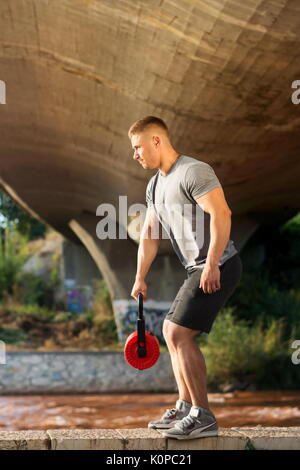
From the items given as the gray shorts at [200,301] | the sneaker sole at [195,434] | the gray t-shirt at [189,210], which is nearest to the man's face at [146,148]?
the gray t-shirt at [189,210]

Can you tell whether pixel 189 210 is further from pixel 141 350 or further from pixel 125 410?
Result: pixel 125 410

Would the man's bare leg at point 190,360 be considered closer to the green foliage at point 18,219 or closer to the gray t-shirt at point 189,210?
the gray t-shirt at point 189,210

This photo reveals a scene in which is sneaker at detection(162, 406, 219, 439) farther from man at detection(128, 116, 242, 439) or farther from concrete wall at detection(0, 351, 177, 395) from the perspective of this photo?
concrete wall at detection(0, 351, 177, 395)

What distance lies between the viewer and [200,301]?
5.22m

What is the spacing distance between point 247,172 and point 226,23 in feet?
22.8

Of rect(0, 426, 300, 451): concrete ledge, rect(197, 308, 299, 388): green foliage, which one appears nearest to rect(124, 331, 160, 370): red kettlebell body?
rect(0, 426, 300, 451): concrete ledge

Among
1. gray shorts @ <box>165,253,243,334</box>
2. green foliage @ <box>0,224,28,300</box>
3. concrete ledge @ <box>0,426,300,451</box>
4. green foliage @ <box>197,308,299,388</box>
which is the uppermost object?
green foliage @ <box>0,224,28,300</box>

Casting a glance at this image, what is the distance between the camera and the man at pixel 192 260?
16.8ft

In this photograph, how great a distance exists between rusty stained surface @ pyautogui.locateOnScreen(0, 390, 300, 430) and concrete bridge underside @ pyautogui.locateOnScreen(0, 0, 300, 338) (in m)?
4.97

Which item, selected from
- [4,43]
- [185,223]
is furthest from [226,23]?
[185,223]

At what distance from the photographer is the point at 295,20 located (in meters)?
10.5

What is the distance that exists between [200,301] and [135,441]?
38.2 inches

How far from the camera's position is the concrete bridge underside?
11.4 m
